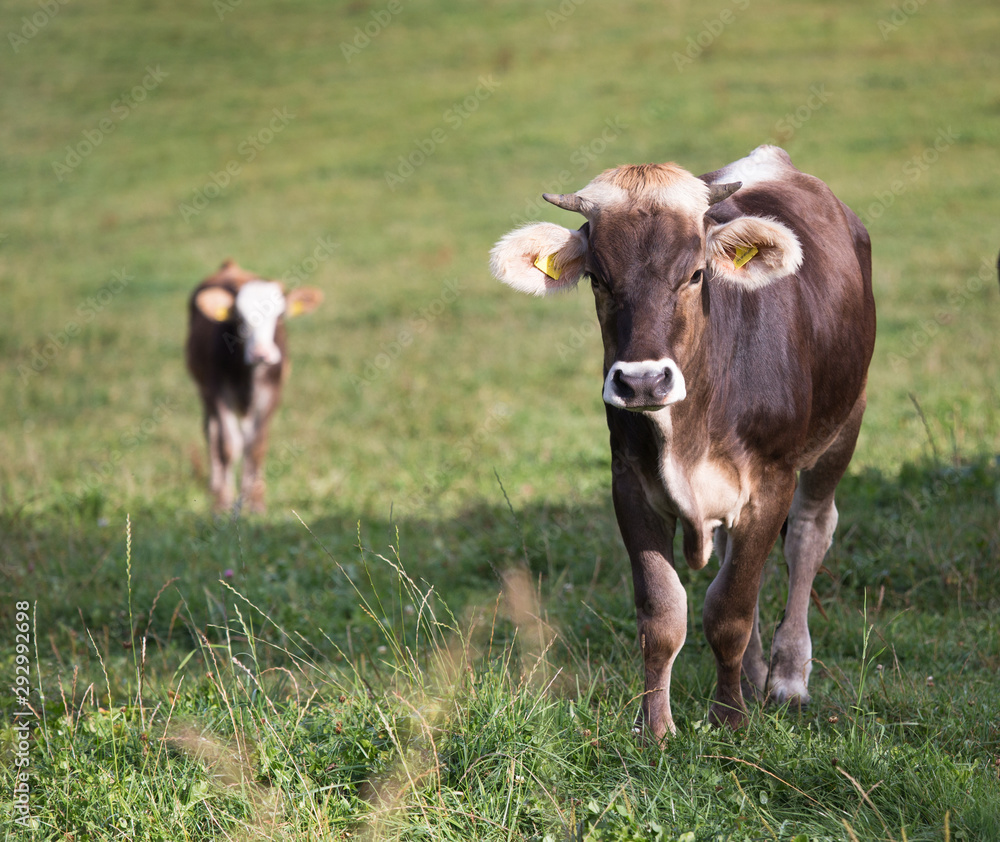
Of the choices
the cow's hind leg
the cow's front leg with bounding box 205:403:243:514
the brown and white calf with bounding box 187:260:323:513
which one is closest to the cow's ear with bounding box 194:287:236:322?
the brown and white calf with bounding box 187:260:323:513

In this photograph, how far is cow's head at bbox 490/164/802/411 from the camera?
3076 mm

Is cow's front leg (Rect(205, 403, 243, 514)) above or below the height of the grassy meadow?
below

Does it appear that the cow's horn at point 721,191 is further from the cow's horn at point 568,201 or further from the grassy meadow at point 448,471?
the grassy meadow at point 448,471

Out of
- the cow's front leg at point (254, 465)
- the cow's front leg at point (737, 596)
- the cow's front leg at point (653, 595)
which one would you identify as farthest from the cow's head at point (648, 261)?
the cow's front leg at point (254, 465)

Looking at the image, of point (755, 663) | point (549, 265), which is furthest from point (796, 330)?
point (755, 663)

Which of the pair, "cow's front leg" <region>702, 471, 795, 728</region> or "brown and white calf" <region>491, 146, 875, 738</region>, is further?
"cow's front leg" <region>702, 471, 795, 728</region>

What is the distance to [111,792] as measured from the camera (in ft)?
9.95

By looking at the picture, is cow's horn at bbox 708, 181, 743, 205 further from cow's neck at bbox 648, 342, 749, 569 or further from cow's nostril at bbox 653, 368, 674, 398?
cow's nostril at bbox 653, 368, 674, 398

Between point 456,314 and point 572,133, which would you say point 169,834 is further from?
point 572,133

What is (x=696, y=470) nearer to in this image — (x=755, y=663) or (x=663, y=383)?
(x=663, y=383)

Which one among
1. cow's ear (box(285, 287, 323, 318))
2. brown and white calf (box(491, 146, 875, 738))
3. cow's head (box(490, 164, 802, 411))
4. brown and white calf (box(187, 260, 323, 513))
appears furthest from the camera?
cow's ear (box(285, 287, 323, 318))

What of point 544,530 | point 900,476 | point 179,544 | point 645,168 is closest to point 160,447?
point 179,544

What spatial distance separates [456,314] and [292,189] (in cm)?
987

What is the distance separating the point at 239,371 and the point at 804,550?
643 centimetres
